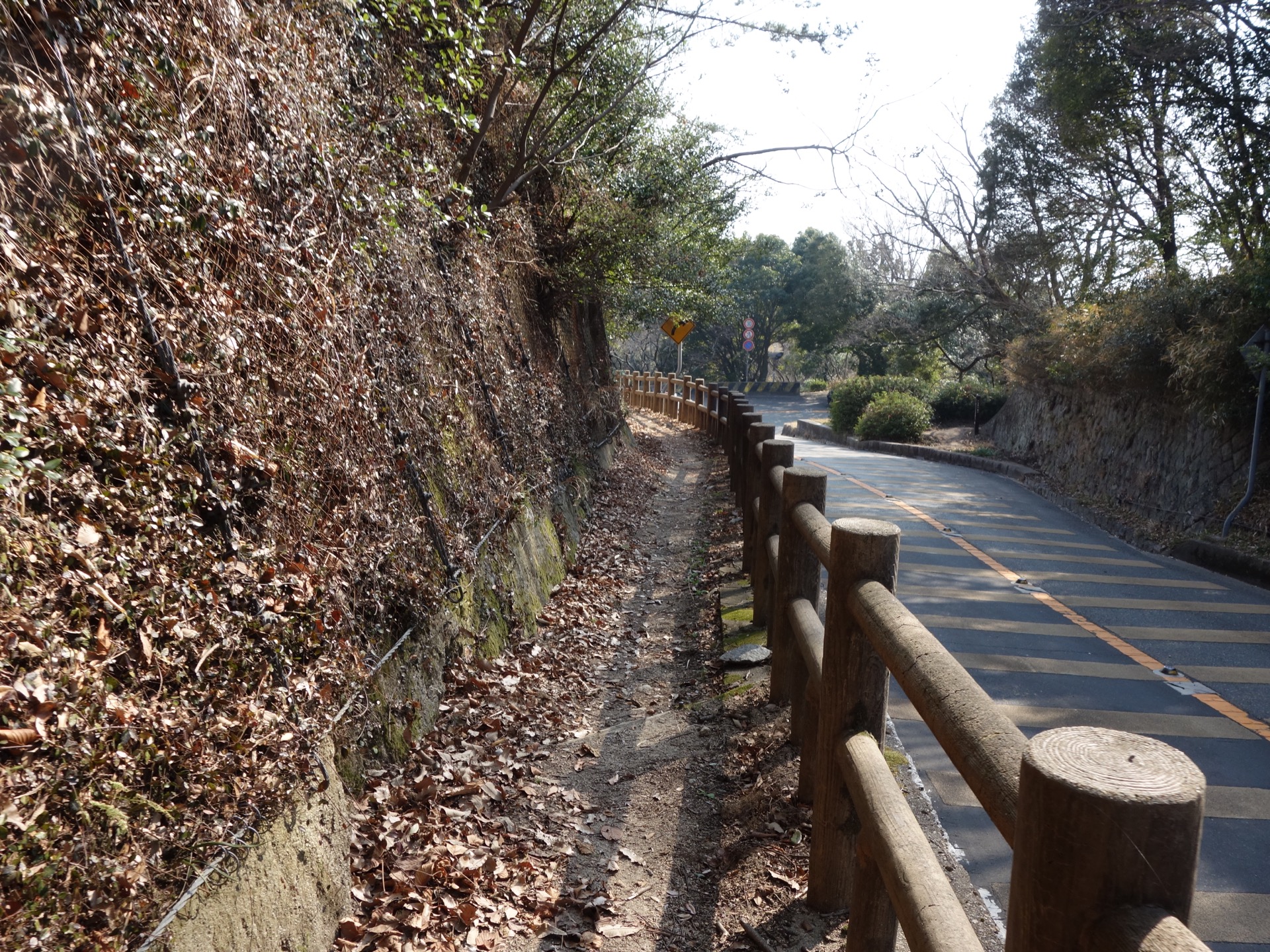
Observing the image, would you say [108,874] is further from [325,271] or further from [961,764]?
[325,271]

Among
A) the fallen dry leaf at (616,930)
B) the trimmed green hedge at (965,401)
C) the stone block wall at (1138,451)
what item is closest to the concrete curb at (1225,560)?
the stone block wall at (1138,451)

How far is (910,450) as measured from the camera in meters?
24.1

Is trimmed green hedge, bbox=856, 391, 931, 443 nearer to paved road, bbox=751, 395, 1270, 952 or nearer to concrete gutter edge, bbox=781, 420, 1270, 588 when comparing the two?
concrete gutter edge, bbox=781, 420, 1270, 588

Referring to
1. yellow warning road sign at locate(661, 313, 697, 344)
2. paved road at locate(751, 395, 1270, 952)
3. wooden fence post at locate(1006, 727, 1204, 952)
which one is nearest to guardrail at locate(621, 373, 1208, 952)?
wooden fence post at locate(1006, 727, 1204, 952)

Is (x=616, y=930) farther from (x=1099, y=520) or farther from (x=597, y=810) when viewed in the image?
(x=1099, y=520)

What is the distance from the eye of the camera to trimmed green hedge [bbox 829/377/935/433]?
28.6 metres

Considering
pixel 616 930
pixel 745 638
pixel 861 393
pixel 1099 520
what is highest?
pixel 861 393

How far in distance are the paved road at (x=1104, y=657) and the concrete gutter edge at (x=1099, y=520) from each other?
1.26 feet

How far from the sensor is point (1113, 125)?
54.7 ft

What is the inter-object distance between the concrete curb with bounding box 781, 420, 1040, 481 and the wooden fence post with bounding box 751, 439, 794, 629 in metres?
14.5

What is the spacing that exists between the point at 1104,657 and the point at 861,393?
23.0 m

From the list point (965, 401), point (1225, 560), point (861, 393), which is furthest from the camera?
point (861, 393)

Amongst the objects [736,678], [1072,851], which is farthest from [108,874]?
[736,678]

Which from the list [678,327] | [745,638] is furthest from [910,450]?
[745,638]
